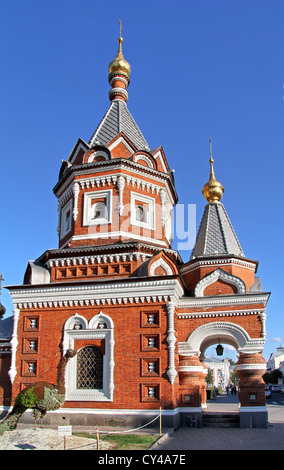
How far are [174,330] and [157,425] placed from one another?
95.5 inches

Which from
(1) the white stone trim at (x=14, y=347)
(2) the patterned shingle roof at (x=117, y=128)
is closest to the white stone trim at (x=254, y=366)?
(1) the white stone trim at (x=14, y=347)

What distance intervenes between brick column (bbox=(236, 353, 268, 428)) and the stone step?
0.52 m

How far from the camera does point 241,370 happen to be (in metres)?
12.4

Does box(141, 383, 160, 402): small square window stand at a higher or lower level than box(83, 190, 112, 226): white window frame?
lower

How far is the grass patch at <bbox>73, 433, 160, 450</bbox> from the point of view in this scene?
337 inches

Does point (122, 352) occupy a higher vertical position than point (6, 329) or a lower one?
lower

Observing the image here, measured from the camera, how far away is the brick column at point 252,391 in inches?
473

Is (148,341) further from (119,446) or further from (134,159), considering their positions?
(134,159)

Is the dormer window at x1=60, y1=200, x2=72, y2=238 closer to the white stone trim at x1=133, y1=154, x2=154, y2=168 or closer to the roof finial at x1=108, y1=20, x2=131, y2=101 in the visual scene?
the white stone trim at x1=133, y1=154, x2=154, y2=168

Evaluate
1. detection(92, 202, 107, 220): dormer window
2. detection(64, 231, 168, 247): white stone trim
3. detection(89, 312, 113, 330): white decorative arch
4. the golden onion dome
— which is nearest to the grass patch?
detection(89, 312, 113, 330): white decorative arch

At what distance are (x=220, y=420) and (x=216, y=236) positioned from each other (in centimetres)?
584

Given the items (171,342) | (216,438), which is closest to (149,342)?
(171,342)

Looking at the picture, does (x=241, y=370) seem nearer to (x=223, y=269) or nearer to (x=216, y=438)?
(x=216, y=438)

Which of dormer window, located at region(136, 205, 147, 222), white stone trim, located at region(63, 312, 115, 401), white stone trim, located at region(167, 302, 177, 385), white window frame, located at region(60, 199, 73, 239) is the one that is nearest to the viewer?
white stone trim, located at region(167, 302, 177, 385)
